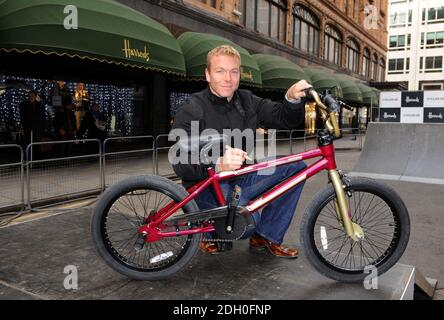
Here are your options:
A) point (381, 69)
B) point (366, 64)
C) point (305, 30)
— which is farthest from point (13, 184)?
point (381, 69)

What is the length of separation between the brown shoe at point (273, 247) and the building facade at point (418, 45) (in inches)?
2741

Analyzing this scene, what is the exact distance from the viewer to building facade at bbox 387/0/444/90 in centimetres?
6444

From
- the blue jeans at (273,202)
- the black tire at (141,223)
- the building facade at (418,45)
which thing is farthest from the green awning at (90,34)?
the building facade at (418,45)

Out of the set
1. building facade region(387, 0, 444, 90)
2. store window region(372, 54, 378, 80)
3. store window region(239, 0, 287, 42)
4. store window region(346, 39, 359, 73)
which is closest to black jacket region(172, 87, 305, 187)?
store window region(239, 0, 287, 42)

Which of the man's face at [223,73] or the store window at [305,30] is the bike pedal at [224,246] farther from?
the store window at [305,30]

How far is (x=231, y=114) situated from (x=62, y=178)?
17.8 feet

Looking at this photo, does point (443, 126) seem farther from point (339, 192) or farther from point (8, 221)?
point (8, 221)

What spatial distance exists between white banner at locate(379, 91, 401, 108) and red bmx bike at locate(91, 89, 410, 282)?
24.6 feet

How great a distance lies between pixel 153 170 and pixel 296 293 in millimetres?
7025

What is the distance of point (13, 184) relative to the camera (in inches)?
253

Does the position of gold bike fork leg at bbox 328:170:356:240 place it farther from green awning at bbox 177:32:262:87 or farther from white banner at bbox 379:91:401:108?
green awning at bbox 177:32:262:87

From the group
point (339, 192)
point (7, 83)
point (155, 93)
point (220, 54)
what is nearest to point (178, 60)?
point (155, 93)

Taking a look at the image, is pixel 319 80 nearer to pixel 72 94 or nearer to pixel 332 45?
pixel 332 45

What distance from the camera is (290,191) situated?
10.2 feet
